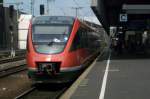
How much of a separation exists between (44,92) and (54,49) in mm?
1718

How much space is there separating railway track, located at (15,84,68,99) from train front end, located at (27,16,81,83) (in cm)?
46

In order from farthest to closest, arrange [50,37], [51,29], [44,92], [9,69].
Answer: [9,69], [51,29], [50,37], [44,92]

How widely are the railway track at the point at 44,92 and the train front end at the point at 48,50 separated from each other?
0.46 metres

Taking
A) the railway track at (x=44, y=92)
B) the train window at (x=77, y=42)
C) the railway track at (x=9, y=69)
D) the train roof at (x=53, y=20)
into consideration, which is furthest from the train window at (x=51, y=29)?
the railway track at (x=9, y=69)

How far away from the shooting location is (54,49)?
1961 centimetres

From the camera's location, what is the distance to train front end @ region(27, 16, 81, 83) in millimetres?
19188

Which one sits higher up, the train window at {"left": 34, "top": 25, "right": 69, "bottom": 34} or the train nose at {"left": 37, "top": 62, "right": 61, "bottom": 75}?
the train window at {"left": 34, "top": 25, "right": 69, "bottom": 34}

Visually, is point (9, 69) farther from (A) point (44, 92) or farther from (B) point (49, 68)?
(B) point (49, 68)

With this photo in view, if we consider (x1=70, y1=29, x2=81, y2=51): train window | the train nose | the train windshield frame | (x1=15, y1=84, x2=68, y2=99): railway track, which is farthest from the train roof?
(x1=15, y1=84, x2=68, y2=99): railway track

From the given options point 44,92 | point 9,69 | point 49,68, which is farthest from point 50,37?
point 9,69

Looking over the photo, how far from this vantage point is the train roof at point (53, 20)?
69.0 ft

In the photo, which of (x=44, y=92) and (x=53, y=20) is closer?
(x=44, y=92)

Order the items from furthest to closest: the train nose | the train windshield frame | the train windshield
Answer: the train windshield frame
the train windshield
the train nose

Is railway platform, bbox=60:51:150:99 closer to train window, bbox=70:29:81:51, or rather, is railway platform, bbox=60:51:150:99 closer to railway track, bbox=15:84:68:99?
railway track, bbox=15:84:68:99
